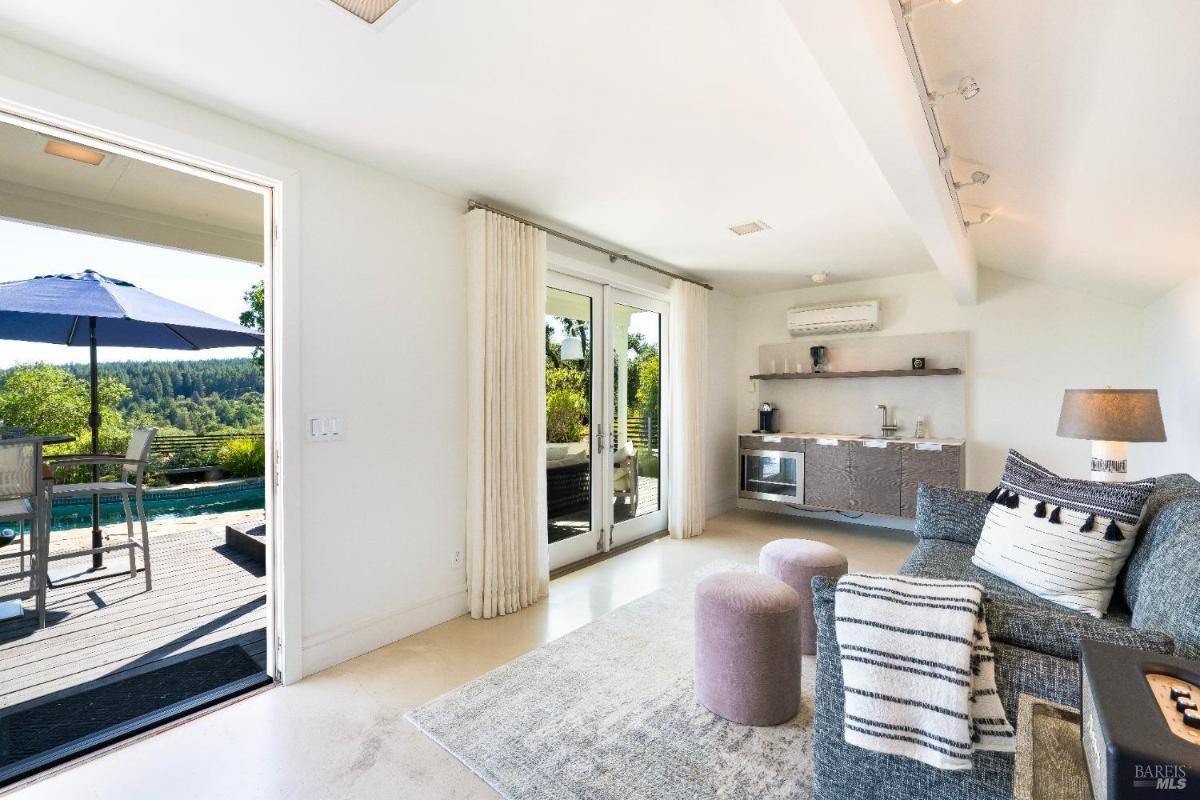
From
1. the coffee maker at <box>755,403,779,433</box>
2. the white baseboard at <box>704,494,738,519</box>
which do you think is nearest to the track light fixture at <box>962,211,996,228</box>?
the coffee maker at <box>755,403,779,433</box>

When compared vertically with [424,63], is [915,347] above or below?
below

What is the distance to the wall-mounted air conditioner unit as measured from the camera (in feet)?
17.7

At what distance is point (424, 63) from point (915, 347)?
5002mm

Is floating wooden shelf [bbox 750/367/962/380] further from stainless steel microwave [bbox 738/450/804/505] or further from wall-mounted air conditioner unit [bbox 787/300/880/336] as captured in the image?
stainless steel microwave [bbox 738/450/804/505]

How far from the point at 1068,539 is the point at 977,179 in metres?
1.67

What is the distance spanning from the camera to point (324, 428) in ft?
8.72

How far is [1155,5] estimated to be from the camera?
1314 mm

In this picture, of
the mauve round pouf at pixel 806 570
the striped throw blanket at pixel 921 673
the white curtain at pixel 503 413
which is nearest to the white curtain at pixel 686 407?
the white curtain at pixel 503 413

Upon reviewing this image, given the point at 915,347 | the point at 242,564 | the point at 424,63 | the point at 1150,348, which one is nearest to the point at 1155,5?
the point at 424,63

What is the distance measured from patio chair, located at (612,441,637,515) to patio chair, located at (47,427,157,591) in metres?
3.32

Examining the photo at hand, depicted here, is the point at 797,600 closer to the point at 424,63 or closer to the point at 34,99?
the point at 424,63

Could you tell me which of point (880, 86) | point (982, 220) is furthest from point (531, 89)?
point (982, 220)

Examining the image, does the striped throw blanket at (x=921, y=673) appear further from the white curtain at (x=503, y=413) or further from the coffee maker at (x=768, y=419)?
the coffee maker at (x=768, y=419)

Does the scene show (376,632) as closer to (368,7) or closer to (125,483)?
(125,483)
